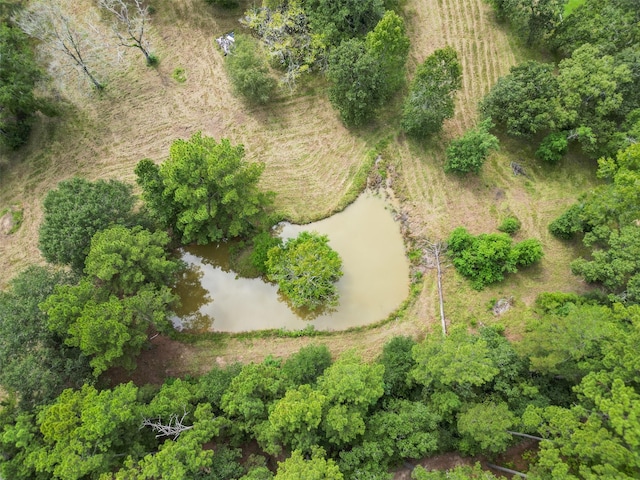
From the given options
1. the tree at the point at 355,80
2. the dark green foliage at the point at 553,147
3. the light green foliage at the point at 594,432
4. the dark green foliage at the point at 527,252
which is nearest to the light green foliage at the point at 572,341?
the light green foliage at the point at 594,432

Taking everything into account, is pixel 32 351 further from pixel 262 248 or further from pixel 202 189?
pixel 262 248

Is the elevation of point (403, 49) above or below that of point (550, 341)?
above

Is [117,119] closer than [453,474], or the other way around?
[453,474]

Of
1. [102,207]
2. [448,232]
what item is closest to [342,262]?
[448,232]

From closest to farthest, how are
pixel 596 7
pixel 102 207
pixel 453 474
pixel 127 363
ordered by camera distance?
pixel 453 474, pixel 127 363, pixel 102 207, pixel 596 7

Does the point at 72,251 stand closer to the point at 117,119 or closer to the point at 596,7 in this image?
the point at 117,119

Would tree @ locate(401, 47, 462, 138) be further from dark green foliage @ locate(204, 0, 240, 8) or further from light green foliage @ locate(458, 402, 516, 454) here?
dark green foliage @ locate(204, 0, 240, 8)
